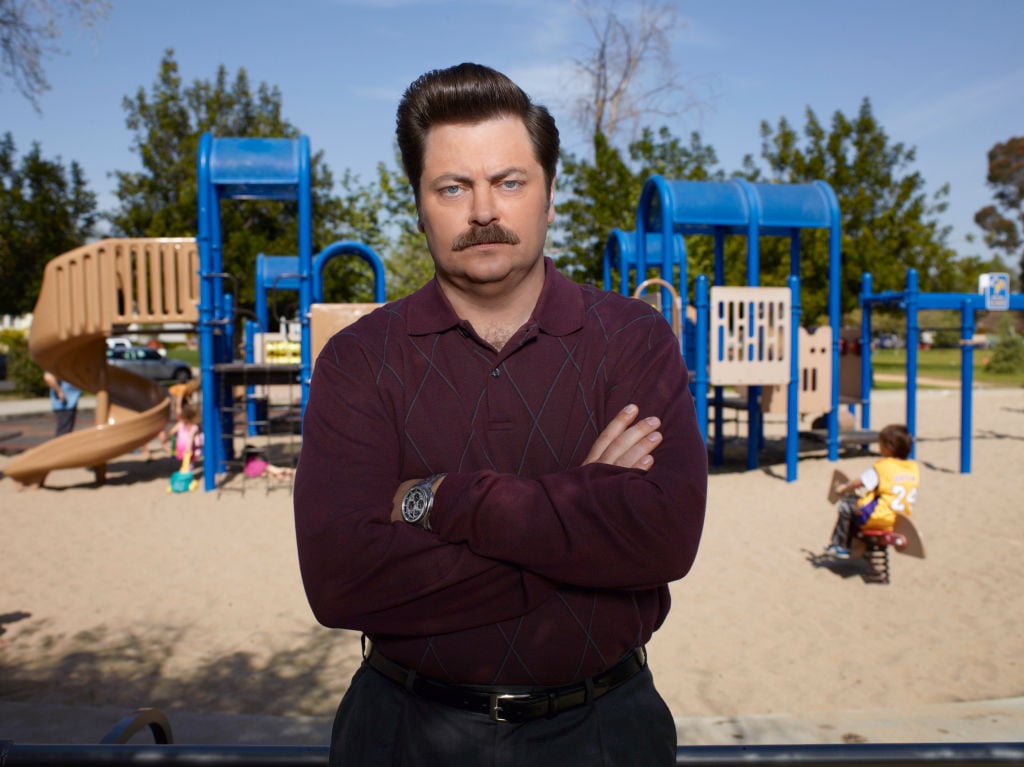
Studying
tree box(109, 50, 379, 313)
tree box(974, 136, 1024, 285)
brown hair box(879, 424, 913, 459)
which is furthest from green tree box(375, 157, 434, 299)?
tree box(974, 136, 1024, 285)

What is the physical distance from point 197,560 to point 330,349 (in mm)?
6334

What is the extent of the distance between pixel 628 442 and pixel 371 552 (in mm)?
527

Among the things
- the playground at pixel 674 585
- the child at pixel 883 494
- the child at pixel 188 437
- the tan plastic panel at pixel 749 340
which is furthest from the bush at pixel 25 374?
the child at pixel 883 494

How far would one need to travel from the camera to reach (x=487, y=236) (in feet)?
6.05

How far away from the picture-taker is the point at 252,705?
4.45 meters

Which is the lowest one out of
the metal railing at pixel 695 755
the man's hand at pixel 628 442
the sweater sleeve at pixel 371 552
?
the metal railing at pixel 695 755

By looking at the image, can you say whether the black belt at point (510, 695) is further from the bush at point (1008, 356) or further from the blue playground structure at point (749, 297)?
the bush at point (1008, 356)

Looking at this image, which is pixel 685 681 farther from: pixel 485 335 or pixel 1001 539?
pixel 1001 539

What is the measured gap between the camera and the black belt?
5.52 feet

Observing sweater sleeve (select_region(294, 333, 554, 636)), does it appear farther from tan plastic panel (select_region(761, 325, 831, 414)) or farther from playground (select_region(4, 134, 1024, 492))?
tan plastic panel (select_region(761, 325, 831, 414))

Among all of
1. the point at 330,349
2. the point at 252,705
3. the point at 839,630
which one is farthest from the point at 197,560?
the point at 330,349

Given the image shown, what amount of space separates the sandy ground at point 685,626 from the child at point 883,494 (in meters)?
0.33

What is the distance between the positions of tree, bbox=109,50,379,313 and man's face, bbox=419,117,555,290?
87.8 ft

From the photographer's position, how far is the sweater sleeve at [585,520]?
5.40ft
